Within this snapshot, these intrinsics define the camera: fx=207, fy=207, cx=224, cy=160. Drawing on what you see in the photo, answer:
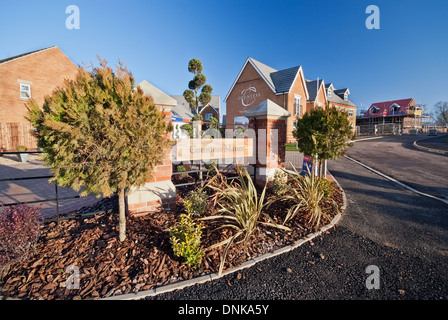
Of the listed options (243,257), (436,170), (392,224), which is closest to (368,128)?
(436,170)

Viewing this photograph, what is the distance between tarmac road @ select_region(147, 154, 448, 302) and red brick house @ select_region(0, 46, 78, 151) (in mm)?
19904

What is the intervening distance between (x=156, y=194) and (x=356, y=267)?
3.33 meters

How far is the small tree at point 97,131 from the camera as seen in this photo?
236cm

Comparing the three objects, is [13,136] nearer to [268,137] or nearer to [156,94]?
[156,94]

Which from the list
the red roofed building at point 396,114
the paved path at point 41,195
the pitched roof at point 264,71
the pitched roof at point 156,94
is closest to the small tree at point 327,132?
the pitched roof at point 156,94

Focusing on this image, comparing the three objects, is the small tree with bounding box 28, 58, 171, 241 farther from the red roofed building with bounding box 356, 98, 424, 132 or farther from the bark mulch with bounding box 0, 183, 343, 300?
the red roofed building with bounding box 356, 98, 424, 132

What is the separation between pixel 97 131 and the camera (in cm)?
244

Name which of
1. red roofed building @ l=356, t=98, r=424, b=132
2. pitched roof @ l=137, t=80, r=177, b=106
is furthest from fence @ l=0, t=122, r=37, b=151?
red roofed building @ l=356, t=98, r=424, b=132

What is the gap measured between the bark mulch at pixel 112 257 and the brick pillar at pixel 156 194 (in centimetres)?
16

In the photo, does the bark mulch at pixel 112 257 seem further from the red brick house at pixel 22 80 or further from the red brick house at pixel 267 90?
the red brick house at pixel 267 90

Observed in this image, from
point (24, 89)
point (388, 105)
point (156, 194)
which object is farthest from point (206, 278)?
point (388, 105)

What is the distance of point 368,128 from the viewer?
39.4 m

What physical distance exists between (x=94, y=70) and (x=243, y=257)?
3208 millimetres
